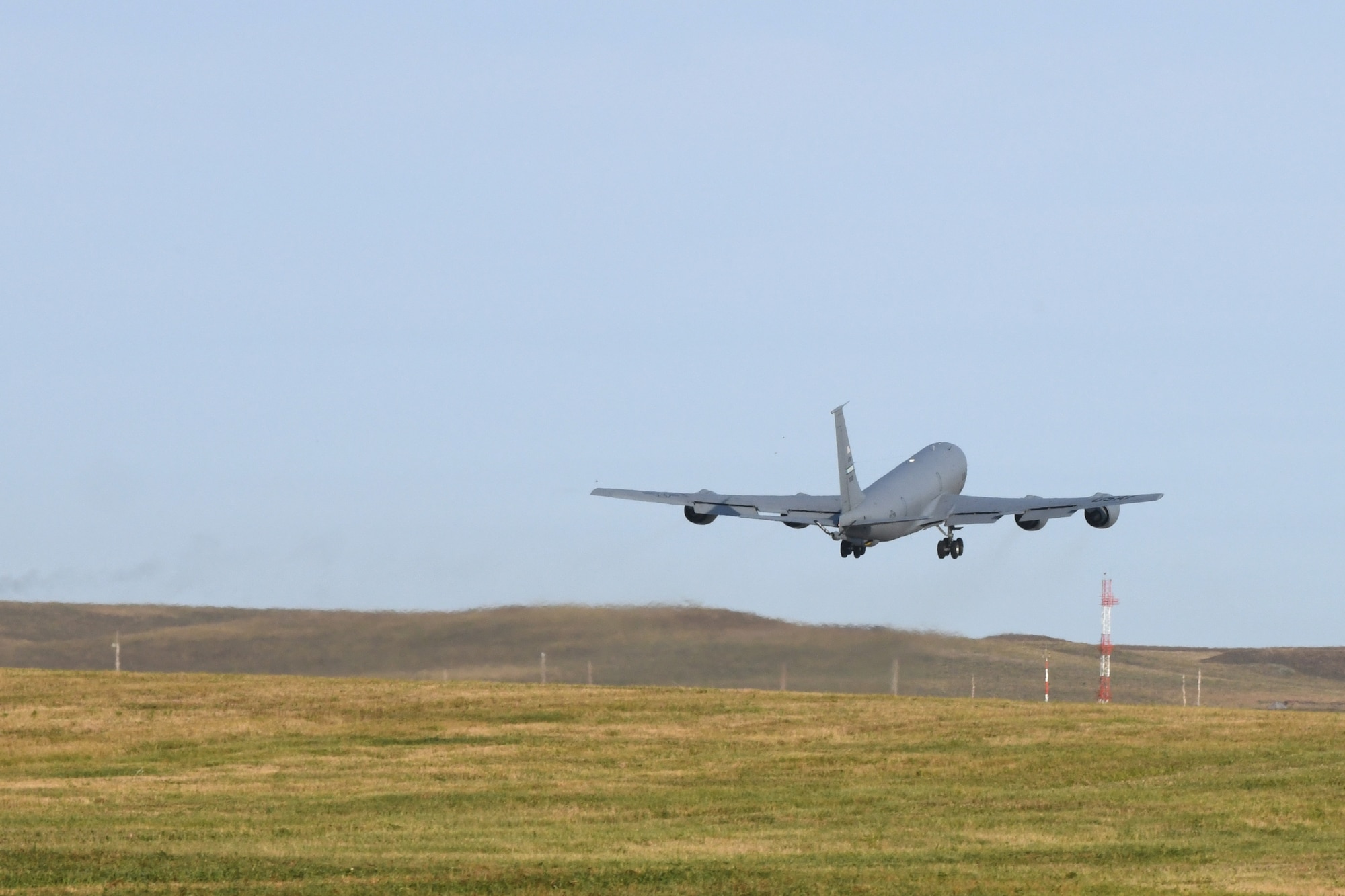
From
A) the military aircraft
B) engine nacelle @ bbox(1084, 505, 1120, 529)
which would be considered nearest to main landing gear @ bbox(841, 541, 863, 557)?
the military aircraft

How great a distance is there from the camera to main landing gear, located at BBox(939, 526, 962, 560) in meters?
89.7

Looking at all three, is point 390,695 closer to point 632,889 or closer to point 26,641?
point 26,641

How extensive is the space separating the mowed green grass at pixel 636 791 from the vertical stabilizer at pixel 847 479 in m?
11.6

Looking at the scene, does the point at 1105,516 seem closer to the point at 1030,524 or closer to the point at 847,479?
the point at 1030,524

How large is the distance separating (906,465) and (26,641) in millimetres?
51355

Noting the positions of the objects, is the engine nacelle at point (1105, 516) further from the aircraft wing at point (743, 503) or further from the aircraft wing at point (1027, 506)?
the aircraft wing at point (743, 503)

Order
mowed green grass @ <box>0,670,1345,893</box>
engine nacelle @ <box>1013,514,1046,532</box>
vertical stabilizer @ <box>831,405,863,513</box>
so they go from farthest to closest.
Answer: engine nacelle @ <box>1013,514,1046,532</box>, vertical stabilizer @ <box>831,405,863,513</box>, mowed green grass @ <box>0,670,1345,893</box>

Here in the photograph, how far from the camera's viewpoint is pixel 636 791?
78062mm

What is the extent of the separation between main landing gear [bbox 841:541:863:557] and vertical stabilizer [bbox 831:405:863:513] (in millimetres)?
2213

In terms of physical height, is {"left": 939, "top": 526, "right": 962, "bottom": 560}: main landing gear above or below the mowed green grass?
above

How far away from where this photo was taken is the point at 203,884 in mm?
48156

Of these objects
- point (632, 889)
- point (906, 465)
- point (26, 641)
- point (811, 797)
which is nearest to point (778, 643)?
point (906, 465)

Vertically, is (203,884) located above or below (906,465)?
below

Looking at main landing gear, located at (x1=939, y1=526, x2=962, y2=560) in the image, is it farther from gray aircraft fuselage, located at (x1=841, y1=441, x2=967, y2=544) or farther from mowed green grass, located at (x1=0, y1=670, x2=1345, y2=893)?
mowed green grass, located at (x1=0, y1=670, x2=1345, y2=893)
